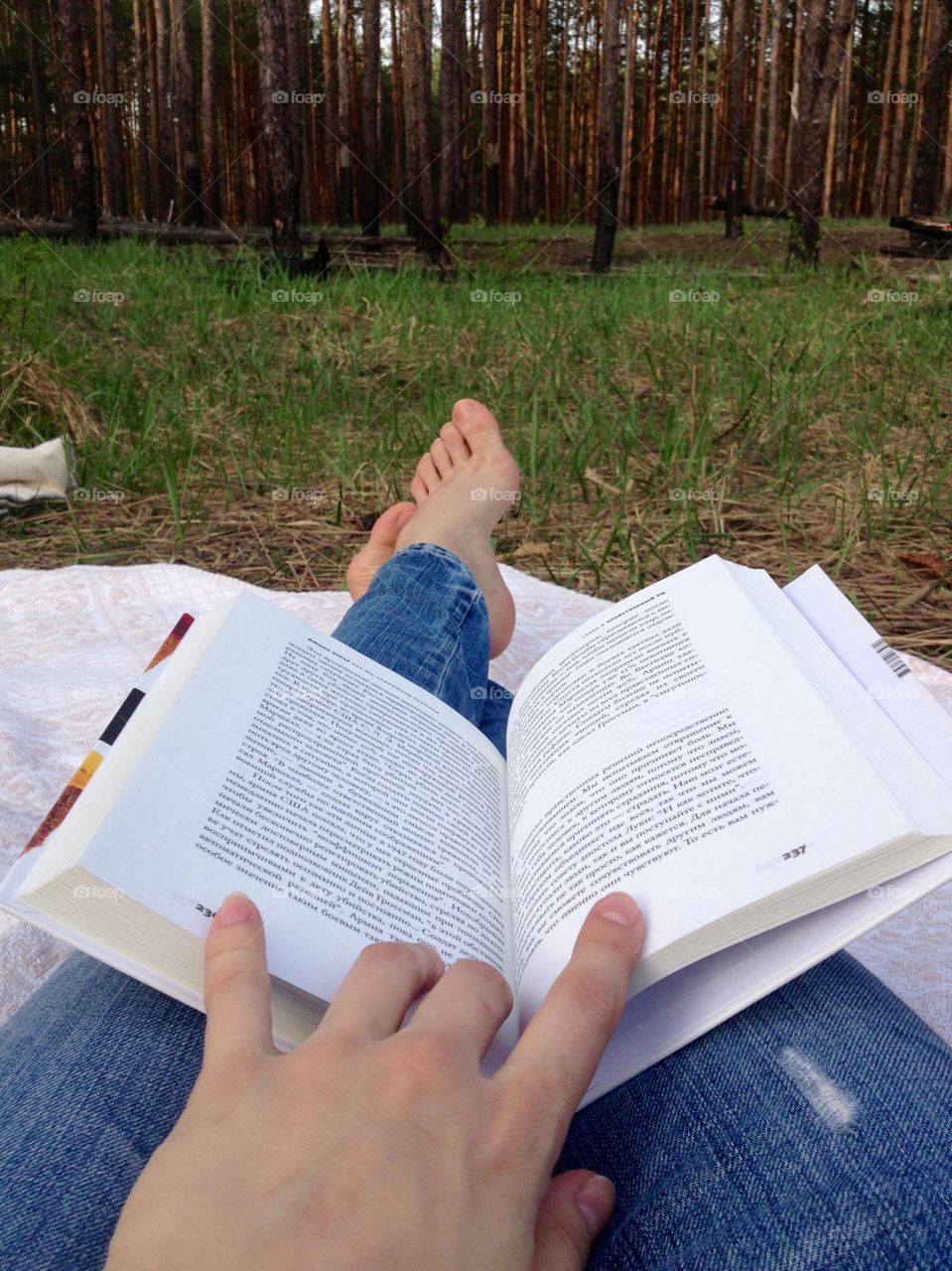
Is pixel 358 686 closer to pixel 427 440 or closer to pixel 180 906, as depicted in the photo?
pixel 180 906

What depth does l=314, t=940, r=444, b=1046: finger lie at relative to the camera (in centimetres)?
48

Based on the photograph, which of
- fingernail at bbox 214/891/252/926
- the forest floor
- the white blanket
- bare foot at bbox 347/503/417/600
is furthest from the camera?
the forest floor

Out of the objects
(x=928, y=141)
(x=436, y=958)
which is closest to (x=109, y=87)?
(x=928, y=141)

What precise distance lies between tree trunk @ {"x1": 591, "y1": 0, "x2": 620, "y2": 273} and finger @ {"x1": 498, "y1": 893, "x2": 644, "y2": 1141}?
4251mm

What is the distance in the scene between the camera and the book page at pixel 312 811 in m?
0.55

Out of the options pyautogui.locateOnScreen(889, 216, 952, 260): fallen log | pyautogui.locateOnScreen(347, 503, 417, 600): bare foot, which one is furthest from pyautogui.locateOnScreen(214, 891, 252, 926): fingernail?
pyautogui.locateOnScreen(889, 216, 952, 260): fallen log

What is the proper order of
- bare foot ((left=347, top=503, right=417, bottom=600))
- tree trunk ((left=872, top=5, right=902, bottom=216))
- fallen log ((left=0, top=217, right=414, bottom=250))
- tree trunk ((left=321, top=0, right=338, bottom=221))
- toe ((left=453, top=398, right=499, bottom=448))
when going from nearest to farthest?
bare foot ((left=347, top=503, right=417, bottom=600)), toe ((left=453, top=398, right=499, bottom=448)), fallen log ((left=0, top=217, right=414, bottom=250)), tree trunk ((left=321, top=0, right=338, bottom=221)), tree trunk ((left=872, top=5, right=902, bottom=216))

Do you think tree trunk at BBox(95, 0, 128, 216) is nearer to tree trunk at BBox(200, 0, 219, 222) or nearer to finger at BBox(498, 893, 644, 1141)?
tree trunk at BBox(200, 0, 219, 222)

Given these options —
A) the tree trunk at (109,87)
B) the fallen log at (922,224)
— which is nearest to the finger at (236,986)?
the fallen log at (922,224)

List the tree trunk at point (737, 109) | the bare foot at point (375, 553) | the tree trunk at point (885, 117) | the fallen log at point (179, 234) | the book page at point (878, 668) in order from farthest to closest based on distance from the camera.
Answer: the tree trunk at point (885, 117) → the tree trunk at point (737, 109) → the fallen log at point (179, 234) → the bare foot at point (375, 553) → the book page at point (878, 668)

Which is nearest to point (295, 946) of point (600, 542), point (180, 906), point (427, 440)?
point (180, 906)

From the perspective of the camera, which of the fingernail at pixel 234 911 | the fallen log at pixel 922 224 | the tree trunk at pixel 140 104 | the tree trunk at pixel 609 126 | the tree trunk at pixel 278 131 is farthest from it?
the tree trunk at pixel 140 104

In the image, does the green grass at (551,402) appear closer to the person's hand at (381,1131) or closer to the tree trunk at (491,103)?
the person's hand at (381,1131)

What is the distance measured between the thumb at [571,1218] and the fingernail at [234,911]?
0.64 feet
